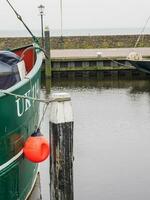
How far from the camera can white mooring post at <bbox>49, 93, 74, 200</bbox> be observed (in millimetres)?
6512

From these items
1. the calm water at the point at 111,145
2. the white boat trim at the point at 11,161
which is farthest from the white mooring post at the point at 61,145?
the calm water at the point at 111,145

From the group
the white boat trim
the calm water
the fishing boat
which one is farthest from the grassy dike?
the white boat trim


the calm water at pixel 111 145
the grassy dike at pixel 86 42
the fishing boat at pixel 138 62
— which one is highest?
the grassy dike at pixel 86 42

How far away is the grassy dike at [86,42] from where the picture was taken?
1313 inches

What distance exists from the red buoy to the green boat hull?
0.16 meters

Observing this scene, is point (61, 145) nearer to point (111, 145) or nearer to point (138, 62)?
point (111, 145)

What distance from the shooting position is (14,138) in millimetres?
6566

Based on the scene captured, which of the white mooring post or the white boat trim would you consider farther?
the white mooring post

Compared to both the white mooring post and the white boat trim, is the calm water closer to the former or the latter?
the white mooring post

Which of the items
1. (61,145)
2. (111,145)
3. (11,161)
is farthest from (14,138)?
(111,145)

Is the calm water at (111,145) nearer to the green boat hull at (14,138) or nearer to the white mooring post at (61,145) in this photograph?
the green boat hull at (14,138)

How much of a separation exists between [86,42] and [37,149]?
→ 27.4 metres

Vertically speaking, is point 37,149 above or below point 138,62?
below

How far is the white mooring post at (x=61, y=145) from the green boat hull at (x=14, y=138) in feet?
1.52
